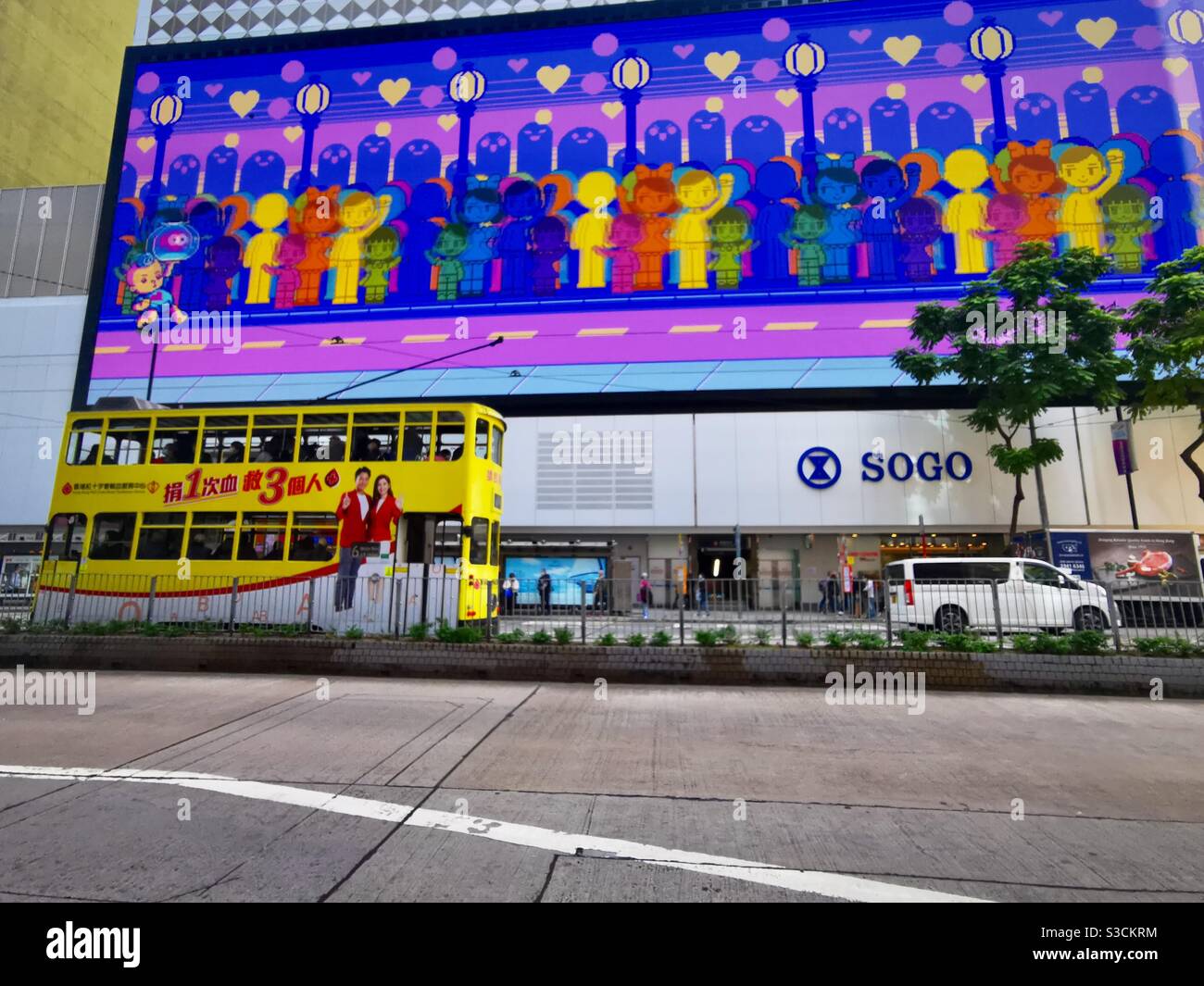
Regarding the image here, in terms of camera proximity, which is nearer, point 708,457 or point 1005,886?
point 1005,886

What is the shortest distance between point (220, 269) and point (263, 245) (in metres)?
2.39

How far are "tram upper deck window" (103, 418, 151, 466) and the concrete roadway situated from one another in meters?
7.61

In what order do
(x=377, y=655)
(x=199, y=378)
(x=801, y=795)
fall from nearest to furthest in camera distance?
1. (x=801, y=795)
2. (x=377, y=655)
3. (x=199, y=378)

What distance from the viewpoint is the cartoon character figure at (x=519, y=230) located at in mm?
28844

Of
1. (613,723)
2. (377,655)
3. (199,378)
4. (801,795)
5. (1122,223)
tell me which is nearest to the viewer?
(801,795)

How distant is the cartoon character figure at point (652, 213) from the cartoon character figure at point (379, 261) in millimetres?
10913

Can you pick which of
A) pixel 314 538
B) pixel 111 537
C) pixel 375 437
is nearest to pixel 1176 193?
pixel 375 437

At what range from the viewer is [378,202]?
30.0 m

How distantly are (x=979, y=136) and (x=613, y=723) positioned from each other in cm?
3227

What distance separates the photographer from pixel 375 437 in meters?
12.7

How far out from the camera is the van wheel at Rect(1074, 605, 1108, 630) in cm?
1155

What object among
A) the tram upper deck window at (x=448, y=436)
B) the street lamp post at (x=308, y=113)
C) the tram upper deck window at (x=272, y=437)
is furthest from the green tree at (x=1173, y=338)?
the street lamp post at (x=308, y=113)

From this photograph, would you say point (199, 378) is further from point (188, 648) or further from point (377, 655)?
point (377, 655)
